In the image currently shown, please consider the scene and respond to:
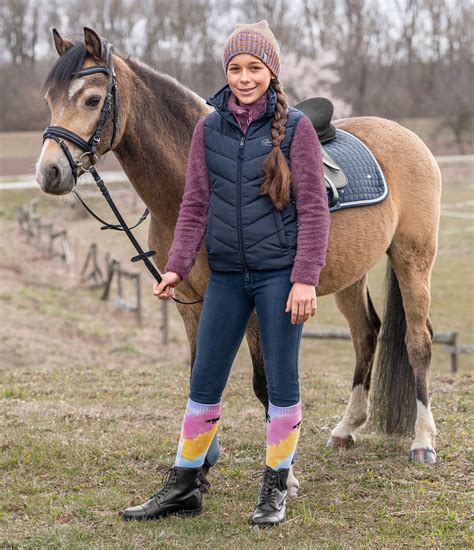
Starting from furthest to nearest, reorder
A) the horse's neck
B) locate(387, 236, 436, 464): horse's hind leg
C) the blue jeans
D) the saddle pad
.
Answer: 1. locate(387, 236, 436, 464): horse's hind leg
2. the saddle pad
3. the horse's neck
4. the blue jeans

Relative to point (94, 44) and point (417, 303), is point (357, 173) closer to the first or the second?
point (417, 303)

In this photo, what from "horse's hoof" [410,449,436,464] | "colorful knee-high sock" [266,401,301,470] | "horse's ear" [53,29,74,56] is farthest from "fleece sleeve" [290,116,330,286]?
"horse's hoof" [410,449,436,464]

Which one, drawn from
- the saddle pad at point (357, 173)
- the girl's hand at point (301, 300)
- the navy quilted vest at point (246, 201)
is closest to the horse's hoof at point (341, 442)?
the saddle pad at point (357, 173)

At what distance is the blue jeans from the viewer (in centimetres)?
309

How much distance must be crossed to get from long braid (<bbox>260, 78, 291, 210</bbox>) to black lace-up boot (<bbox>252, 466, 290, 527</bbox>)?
1257mm

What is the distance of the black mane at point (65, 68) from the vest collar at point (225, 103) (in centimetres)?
69

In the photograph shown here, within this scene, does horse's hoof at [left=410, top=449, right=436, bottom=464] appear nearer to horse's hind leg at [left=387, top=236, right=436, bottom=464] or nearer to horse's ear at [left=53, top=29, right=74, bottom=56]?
horse's hind leg at [left=387, top=236, right=436, bottom=464]

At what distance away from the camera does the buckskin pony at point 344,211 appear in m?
3.35

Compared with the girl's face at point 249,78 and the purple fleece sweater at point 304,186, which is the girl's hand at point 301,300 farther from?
the girl's face at point 249,78

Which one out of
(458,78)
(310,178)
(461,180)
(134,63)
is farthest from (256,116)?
(458,78)

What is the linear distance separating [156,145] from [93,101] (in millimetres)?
408

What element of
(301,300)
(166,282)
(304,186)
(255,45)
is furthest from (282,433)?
(255,45)

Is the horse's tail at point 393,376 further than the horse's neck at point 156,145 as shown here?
Yes

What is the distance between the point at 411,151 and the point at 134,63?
1.83 meters
